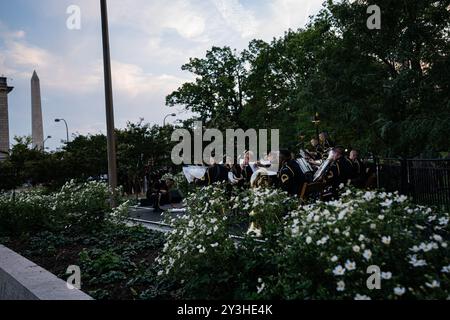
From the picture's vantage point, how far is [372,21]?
861 inches

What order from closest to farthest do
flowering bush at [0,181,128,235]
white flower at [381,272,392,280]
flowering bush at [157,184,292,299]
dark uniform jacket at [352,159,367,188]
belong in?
white flower at [381,272,392,280], flowering bush at [157,184,292,299], flowering bush at [0,181,128,235], dark uniform jacket at [352,159,367,188]

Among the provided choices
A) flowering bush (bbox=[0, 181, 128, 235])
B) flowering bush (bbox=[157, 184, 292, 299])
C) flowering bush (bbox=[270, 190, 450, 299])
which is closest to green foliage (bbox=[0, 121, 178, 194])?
flowering bush (bbox=[0, 181, 128, 235])

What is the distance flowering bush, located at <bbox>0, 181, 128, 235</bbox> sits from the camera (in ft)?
32.2

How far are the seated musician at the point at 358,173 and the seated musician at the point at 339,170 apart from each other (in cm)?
27

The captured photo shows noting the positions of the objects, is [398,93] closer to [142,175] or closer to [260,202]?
[142,175]

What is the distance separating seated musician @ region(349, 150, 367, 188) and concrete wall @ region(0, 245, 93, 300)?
26.3ft

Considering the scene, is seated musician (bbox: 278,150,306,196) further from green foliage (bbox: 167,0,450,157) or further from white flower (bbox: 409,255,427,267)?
green foliage (bbox: 167,0,450,157)

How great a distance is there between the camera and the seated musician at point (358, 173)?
11.2 meters

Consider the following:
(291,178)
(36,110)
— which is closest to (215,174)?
(291,178)

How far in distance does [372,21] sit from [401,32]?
7.95 ft

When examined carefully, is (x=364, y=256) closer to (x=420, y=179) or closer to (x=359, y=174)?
(x=420, y=179)

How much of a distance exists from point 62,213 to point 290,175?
5.28m

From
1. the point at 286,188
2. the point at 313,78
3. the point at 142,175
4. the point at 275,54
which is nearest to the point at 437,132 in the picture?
the point at 313,78

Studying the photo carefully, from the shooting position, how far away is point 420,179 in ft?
34.9
